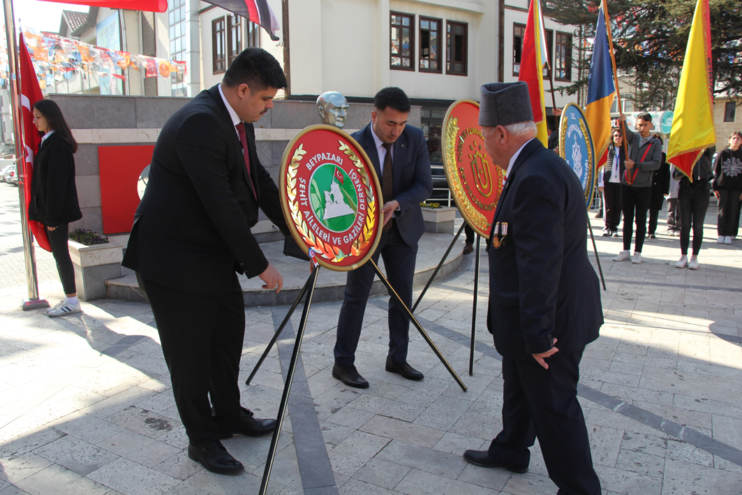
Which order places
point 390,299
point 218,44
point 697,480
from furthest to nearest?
point 218,44, point 390,299, point 697,480

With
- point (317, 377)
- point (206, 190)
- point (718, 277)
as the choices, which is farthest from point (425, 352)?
point (718, 277)

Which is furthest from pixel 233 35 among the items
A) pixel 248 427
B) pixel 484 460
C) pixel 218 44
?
pixel 484 460

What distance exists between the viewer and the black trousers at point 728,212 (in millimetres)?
8852

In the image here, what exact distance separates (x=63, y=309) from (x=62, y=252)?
1.83 feet

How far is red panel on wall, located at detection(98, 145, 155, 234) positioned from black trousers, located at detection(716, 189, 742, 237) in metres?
8.79

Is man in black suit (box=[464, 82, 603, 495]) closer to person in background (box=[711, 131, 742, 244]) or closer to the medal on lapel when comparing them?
the medal on lapel

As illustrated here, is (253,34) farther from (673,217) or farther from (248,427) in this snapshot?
(248,427)

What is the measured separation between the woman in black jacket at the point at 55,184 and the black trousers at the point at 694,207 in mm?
7224

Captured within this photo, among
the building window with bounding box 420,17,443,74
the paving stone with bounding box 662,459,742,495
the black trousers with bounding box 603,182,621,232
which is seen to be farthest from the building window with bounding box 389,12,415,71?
the paving stone with bounding box 662,459,742,495

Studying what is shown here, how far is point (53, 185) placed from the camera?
5023 millimetres

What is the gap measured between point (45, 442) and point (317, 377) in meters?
1.68

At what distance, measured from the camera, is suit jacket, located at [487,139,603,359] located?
6.93 ft

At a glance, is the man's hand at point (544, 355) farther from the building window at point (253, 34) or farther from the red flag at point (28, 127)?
the building window at point (253, 34)

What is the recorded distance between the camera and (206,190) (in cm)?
243
